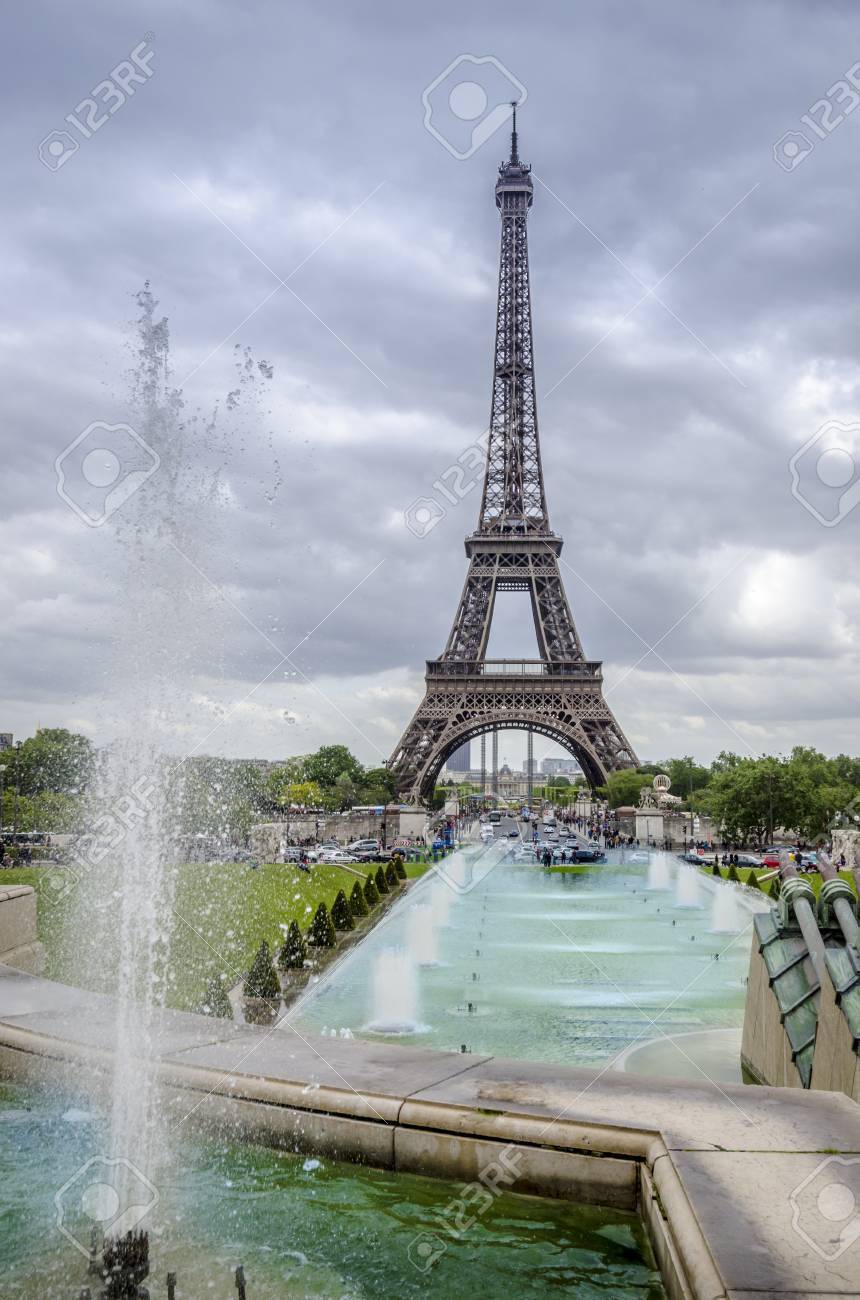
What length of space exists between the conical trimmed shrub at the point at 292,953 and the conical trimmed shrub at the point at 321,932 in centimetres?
161

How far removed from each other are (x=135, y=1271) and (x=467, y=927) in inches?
756

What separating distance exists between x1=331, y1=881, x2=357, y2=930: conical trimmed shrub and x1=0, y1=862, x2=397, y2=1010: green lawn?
749mm

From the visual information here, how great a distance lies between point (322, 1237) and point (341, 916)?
1880 centimetres

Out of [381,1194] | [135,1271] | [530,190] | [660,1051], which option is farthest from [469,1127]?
[530,190]

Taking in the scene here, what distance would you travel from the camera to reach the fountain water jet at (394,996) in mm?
13250

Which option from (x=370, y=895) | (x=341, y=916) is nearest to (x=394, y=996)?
(x=341, y=916)

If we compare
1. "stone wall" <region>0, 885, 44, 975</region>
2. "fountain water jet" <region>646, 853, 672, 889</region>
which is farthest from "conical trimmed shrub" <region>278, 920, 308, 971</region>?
"fountain water jet" <region>646, 853, 672, 889</region>

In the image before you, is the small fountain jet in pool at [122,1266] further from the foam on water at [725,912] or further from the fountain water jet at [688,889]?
the fountain water jet at [688,889]

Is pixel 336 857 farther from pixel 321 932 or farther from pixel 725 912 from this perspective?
pixel 321 932

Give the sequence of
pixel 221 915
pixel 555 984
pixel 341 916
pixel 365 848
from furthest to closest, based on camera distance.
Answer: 1. pixel 365 848
2. pixel 221 915
3. pixel 341 916
4. pixel 555 984

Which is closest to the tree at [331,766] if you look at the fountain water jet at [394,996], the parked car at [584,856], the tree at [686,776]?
the tree at [686,776]

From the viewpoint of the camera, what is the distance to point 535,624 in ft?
278

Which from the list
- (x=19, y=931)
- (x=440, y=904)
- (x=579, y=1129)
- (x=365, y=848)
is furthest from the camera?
(x=365, y=848)

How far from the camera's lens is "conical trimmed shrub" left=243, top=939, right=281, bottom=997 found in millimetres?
14484
